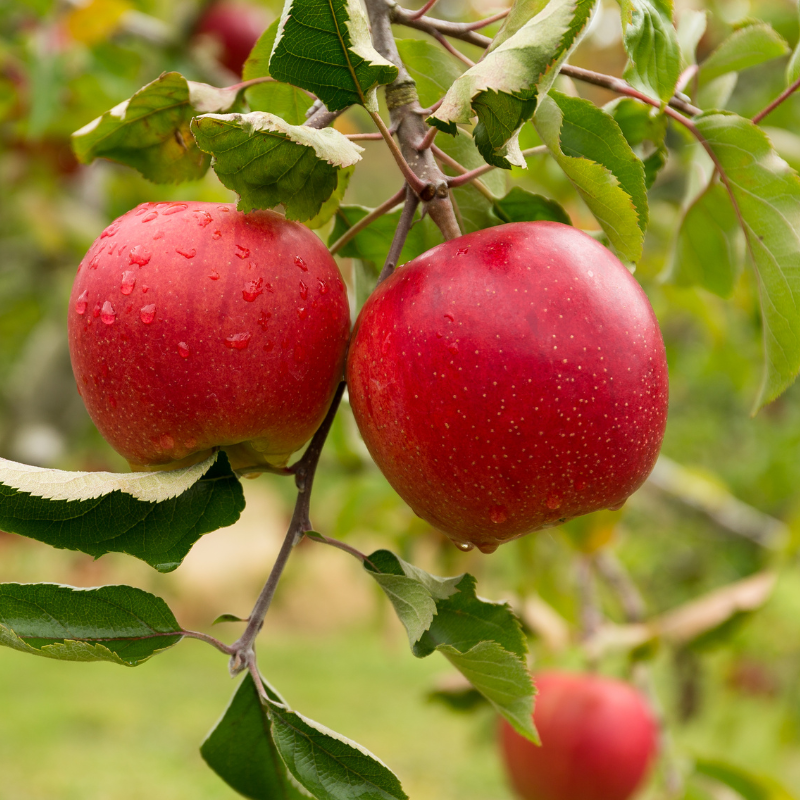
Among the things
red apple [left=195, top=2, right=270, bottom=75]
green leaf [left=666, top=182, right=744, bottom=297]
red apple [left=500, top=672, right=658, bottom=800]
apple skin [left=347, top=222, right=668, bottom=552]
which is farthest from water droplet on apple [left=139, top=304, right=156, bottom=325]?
red apple [left=195, top=2, right=270, bottom=75]

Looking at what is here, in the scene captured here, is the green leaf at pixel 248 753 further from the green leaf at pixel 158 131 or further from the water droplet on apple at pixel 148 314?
the green leaf at pixel 158 131

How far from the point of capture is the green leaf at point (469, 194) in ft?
2.18

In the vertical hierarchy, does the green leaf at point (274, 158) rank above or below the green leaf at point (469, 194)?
above

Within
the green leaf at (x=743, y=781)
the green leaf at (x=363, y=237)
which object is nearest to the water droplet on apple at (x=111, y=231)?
the green leaf at (x=363, y=237)

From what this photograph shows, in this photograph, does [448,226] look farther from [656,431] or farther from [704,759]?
[704,759]

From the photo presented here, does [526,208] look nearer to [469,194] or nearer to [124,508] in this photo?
[469,194]

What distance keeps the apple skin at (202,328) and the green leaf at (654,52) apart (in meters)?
0.24

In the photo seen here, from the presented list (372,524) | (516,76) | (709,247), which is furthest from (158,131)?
(372,524)

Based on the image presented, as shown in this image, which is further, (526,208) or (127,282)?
(526,208)

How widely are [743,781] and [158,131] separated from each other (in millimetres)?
1282

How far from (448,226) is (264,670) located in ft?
15.2

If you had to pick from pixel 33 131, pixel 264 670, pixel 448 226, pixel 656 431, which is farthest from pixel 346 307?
pixel 264 670

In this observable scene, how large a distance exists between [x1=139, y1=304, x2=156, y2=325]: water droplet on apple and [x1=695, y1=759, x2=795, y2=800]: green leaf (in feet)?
3.97

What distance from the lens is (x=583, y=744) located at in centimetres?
130
